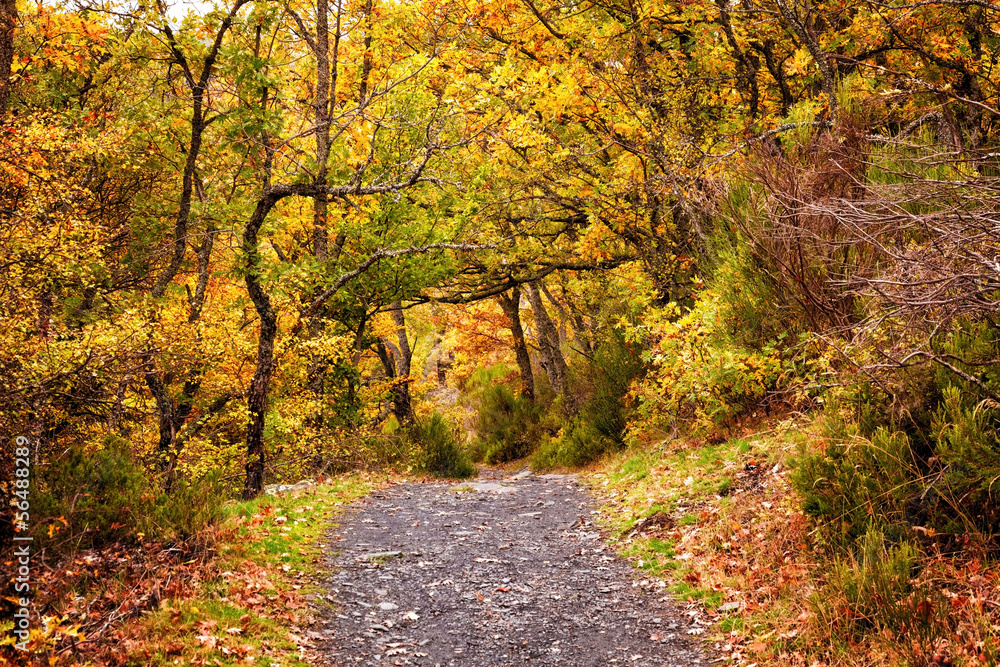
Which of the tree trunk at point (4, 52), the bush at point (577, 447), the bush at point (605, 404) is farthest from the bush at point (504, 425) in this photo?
the tree trunk at point (4, 52)

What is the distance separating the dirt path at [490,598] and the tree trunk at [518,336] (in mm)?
10843

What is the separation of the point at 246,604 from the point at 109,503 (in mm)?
1474

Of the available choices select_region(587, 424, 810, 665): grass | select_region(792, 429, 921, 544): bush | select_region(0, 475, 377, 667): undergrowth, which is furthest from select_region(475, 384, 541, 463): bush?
select_region(792, 429, 921, 544): bush

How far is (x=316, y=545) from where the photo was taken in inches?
299

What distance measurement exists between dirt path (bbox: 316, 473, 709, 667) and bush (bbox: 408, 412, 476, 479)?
6598 mm

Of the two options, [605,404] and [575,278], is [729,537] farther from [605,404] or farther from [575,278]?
[575,278]

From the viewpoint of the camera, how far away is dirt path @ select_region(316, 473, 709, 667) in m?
5.23

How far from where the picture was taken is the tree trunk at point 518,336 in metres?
19.8

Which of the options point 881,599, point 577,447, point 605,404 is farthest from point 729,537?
point 577,447

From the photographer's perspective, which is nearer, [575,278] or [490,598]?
[490,598]

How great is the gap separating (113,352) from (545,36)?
9.80 m

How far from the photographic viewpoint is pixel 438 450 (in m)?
16.3

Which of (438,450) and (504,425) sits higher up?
(438,450)

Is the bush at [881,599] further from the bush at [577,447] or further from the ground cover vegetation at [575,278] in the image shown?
the bush at [577,447]
